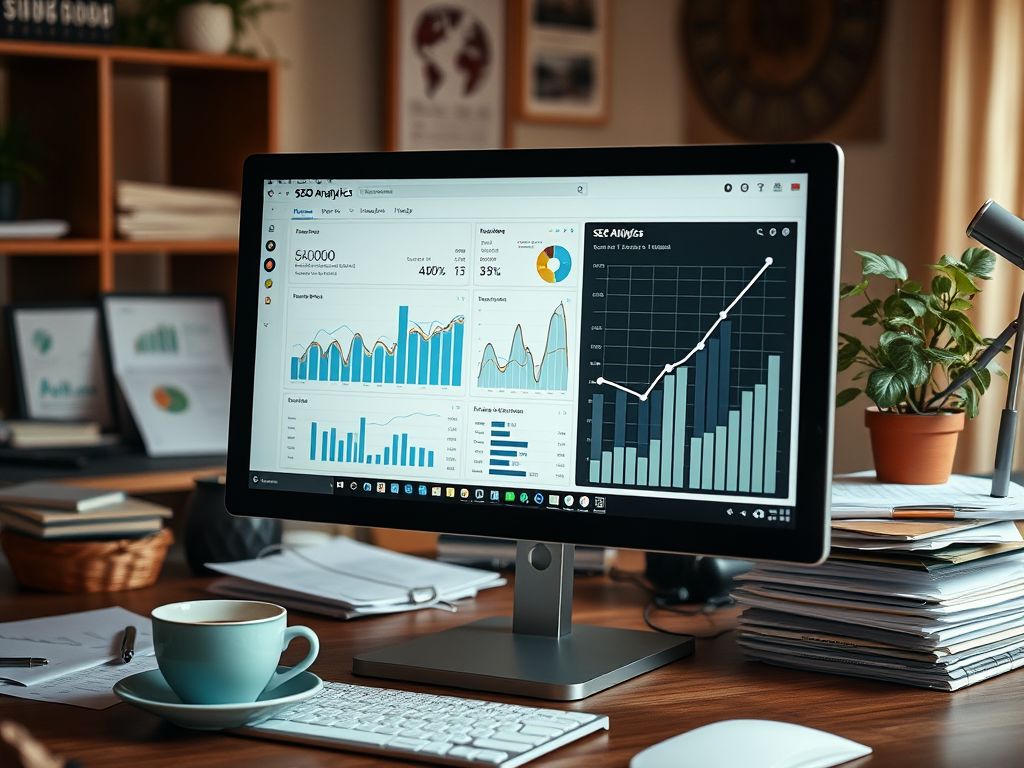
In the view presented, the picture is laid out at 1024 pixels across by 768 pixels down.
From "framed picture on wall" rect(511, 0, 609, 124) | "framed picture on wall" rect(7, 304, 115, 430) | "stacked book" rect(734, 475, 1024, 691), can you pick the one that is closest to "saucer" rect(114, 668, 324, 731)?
"stacked book" rect(734, 475, 1024, 691)

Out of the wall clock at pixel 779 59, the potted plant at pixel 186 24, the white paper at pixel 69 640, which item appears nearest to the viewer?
the white paper at pixel 69 640

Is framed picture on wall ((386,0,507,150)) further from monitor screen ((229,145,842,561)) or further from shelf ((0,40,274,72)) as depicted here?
monitor screen ((229,145,842,561))

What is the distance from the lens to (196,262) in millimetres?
3035

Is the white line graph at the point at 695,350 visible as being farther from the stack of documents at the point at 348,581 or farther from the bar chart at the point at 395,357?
the stack of documents at the point at 348,581

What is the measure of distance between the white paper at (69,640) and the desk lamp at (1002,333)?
84cm

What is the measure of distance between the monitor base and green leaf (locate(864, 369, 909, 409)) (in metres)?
0.30

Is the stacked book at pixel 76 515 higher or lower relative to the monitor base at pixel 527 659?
higher

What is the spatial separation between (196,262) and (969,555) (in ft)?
7.59

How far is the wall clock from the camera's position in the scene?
3506 millimetres

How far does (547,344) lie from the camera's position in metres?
1.12

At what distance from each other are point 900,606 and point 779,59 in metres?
2.81

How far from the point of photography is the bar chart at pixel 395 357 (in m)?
1.15

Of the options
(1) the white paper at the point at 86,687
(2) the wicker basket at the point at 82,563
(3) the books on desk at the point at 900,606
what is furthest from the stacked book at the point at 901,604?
(2) the wicker basket at the point at 82,563

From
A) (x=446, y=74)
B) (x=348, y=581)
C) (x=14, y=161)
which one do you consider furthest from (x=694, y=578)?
(x=446, y=74)
